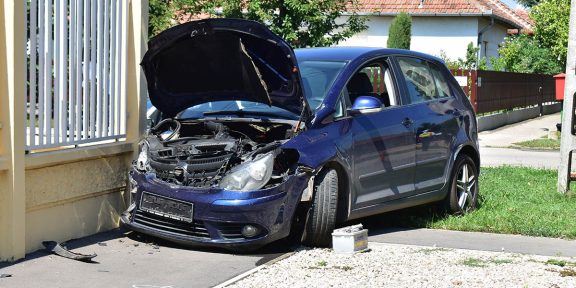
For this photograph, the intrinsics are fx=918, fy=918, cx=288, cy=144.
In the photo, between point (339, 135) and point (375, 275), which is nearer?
point (375, 275)

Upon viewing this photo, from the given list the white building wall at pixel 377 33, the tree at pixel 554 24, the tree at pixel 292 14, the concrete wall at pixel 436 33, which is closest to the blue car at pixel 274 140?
the tree at pixel 292 14

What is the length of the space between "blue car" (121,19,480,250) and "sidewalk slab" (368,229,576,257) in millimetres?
310

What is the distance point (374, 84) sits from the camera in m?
9.52

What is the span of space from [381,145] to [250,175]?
1.71 m

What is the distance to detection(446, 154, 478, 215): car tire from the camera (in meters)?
9.92

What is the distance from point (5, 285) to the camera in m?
6.45

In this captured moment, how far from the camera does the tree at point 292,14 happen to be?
18016mm

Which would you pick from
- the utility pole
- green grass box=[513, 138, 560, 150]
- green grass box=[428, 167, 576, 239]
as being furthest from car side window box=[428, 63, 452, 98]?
green grass box=[513, 138, 560, 150]

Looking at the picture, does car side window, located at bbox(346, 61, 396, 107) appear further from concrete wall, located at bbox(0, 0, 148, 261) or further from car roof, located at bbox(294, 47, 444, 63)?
concrete wall, located at bbox(0, 0, 148, 261)

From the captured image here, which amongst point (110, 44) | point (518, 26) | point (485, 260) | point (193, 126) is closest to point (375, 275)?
point (485, 260)

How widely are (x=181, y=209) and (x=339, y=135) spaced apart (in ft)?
5.28

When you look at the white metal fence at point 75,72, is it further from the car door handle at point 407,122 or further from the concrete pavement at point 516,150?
the concrete pavement at point 516,150

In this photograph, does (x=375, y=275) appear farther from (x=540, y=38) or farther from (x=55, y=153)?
(x=540, y=38)

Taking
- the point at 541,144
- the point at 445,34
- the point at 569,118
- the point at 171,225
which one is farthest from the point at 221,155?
the point at 445,34
